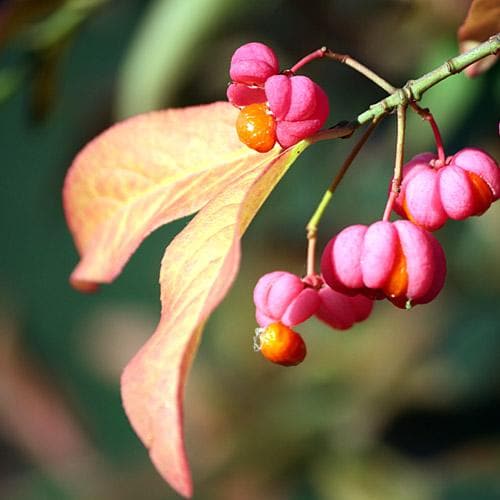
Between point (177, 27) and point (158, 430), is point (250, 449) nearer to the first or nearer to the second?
point (177, 27)

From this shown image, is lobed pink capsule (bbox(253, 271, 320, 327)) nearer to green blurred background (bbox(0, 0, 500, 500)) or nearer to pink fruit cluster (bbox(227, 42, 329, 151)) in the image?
pink fruit cluster (bbox(227, 42, 329, 151))

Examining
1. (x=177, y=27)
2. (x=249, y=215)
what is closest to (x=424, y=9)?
(x=177, y=27)

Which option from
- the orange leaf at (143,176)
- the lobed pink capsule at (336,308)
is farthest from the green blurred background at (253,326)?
the lobed pink capsule at (336,308)

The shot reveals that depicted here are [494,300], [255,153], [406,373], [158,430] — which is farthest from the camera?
[406,373]

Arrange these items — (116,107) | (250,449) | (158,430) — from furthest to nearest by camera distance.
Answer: (250,449) < (116,107) < (158,430)

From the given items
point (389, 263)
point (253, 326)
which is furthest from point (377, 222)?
point (253, 326)

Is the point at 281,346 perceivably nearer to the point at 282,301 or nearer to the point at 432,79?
the point at 282,301

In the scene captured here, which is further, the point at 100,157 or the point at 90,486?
the point at 90,486
